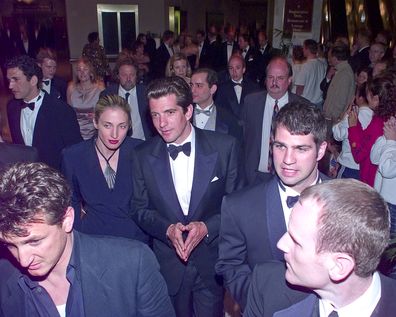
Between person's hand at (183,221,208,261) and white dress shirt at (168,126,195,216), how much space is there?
0.22m

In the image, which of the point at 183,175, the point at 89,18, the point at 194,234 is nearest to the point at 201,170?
the point at 183,175

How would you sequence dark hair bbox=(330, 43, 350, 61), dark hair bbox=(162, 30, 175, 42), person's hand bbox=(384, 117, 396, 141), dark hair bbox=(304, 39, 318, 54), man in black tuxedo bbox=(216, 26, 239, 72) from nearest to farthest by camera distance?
1. person's hand bbox=(384, 117, 396, 141)
2. dark hair bbox=(330, 43, 350, 61)
3. dark hair bbox=(304, 39, 318, 54)
4. dark hair bbox=(162, 30, 175, 42)
5. man in black tuxedo bbox=(216, 26, 239, 72)

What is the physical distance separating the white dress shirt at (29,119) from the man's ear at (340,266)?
3439 mm

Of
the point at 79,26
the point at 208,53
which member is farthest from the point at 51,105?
the point at 79,26

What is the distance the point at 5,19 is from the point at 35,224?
15029 millimetres

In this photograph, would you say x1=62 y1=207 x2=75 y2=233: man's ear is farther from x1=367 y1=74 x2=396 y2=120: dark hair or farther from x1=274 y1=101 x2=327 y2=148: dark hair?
x1=367 y1=74 x2=396 y2=120: dark hair

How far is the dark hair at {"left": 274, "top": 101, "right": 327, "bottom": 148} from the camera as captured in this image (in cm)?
235

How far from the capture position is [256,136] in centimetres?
438

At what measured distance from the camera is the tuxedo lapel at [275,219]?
2264mm

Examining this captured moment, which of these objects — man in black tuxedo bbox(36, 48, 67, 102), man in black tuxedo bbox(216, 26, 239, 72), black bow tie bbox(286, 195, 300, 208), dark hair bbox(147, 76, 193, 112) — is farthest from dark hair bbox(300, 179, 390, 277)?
man in black tuxedo bbox(216, 26, 239, 72)

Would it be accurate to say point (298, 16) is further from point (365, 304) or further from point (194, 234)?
point (365, 304)

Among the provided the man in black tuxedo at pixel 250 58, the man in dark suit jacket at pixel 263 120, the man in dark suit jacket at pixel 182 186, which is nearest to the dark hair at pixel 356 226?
the man in dark suit jacket at pixel 182 186

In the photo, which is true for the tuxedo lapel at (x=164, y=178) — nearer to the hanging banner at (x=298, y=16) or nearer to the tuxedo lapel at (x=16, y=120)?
the tuxedo lapel at (x=16, y=120)

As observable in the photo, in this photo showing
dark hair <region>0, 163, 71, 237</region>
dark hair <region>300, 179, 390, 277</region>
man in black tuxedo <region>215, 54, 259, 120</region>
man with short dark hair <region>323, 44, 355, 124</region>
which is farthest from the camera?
man with short dark hair <region>323, 44, 355, 124</region>
